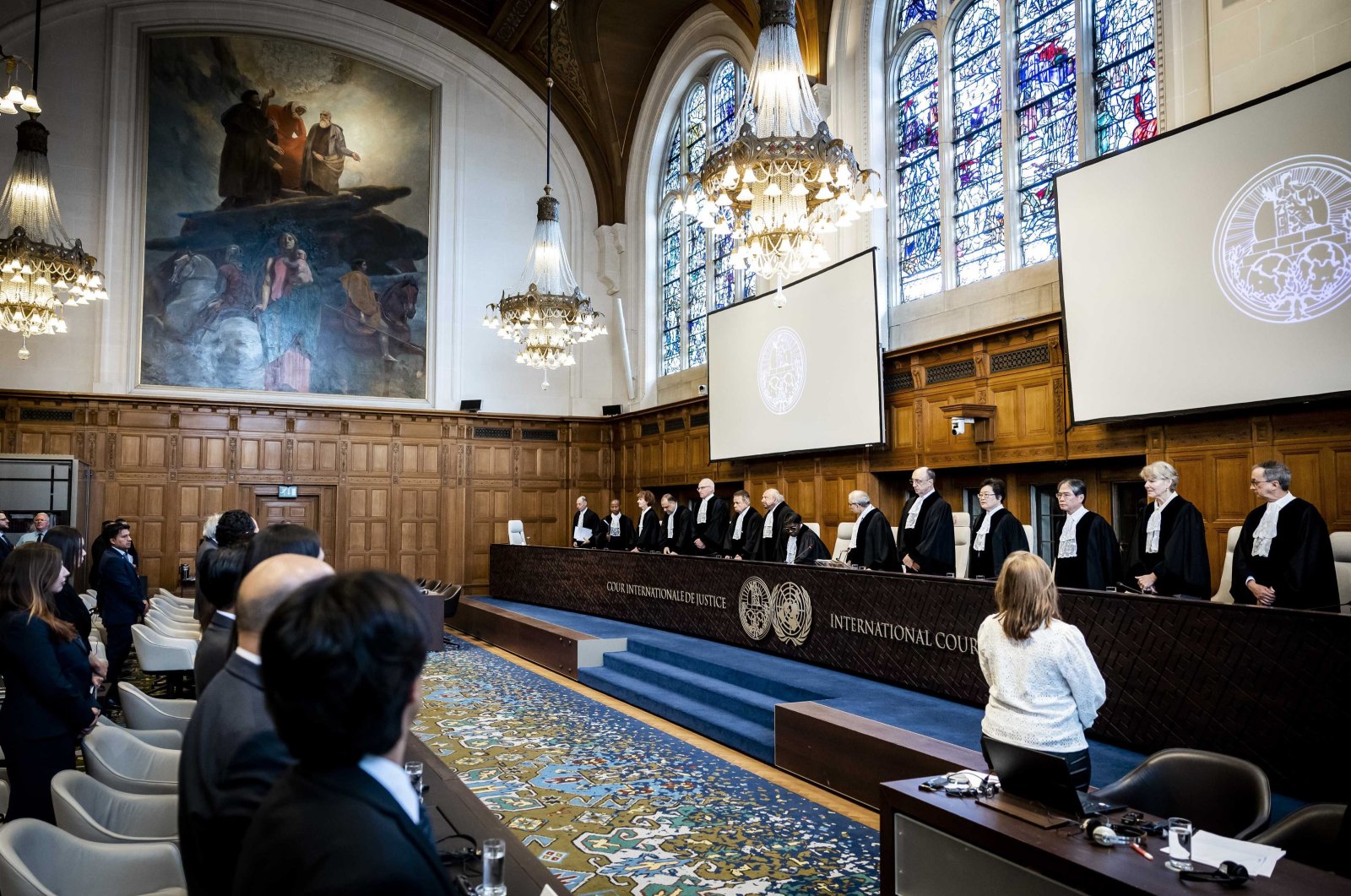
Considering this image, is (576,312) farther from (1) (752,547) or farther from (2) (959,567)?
(2) (959,567)

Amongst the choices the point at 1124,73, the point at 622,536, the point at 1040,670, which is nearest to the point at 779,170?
the point at 1124,73

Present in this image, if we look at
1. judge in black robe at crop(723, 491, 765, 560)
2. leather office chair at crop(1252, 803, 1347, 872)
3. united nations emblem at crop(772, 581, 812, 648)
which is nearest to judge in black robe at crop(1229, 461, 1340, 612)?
leather office chair at crop(1252, 803, 1347, 872)

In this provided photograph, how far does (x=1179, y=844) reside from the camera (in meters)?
2.40

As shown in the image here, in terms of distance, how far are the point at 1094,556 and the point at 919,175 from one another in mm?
5656

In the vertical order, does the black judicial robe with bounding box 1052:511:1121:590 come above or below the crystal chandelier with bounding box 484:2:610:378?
below

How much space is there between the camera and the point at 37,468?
1134 cm

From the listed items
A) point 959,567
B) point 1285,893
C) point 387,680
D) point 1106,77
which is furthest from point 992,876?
point 1106,77

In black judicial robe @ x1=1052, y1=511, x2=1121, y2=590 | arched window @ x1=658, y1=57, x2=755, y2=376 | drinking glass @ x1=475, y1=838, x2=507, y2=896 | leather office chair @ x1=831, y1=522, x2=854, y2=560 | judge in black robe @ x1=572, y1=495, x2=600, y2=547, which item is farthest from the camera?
arched window @ x1=658, y1=57, x2=755, y2=376

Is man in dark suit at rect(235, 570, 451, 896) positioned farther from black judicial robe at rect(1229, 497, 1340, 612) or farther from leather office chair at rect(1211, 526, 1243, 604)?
leather office chair at rect(1211, 526, 1243, 604)

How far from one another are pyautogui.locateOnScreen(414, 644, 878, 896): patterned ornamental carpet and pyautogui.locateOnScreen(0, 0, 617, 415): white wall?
30.1ft

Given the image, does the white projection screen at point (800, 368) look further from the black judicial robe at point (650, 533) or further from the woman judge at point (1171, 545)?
the woman judge at point (1171, 545)

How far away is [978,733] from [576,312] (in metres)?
7.70

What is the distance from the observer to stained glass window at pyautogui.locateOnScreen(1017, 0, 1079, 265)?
337 inches

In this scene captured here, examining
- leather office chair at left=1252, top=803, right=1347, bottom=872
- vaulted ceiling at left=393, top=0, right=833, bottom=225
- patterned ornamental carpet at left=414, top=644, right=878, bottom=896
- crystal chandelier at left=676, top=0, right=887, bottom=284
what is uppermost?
vaulted ceiling at left=393, top=0, right=833, bottom=225
